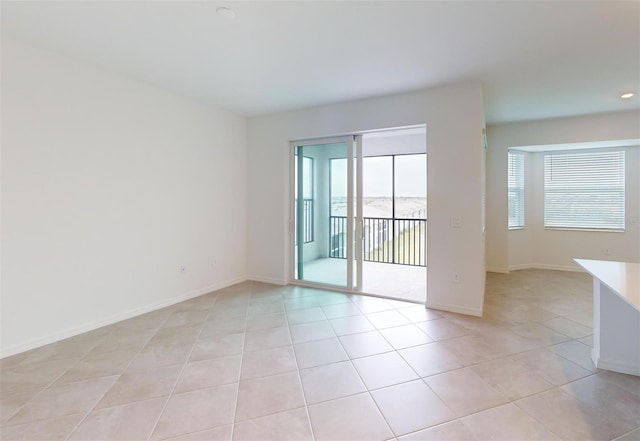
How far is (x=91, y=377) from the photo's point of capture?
2.18 meters

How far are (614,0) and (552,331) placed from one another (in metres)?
2.78

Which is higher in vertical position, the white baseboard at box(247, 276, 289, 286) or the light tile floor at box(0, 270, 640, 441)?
the white baseboard at box(247, 276, 289, 286)

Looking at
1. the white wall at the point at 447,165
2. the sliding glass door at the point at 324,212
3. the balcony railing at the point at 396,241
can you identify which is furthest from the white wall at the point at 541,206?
the sliding glass door at the point at 324,212

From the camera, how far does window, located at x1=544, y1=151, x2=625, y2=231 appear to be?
17.0ft

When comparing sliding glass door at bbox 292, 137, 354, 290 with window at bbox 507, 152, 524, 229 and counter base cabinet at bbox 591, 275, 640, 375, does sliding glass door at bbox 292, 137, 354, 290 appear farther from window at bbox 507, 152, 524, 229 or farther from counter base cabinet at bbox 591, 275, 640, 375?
window at bbox 507, 152, 524, 229

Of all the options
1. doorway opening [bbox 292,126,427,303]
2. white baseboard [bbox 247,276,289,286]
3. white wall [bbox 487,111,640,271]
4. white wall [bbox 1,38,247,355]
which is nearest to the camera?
white wall [bbox 1,38,247,355]

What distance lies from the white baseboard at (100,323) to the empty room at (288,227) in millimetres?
24

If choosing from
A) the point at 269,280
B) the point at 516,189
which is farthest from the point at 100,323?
the point at 516,189

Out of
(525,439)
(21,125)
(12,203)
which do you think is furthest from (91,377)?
(525,439)

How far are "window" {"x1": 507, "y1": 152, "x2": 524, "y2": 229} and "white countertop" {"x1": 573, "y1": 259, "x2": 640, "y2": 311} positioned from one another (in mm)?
3294

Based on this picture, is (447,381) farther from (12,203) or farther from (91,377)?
(12,203)

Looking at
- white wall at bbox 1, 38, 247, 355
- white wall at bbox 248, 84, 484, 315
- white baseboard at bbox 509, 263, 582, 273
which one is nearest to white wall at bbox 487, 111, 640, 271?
white baseboard at bbox 509, 263, 582, 273

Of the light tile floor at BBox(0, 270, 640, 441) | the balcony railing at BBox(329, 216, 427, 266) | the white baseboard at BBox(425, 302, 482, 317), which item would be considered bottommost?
the light tile floor at BBox(0, 270, 640, 441)

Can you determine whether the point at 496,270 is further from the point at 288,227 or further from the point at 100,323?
the point at 100,323
